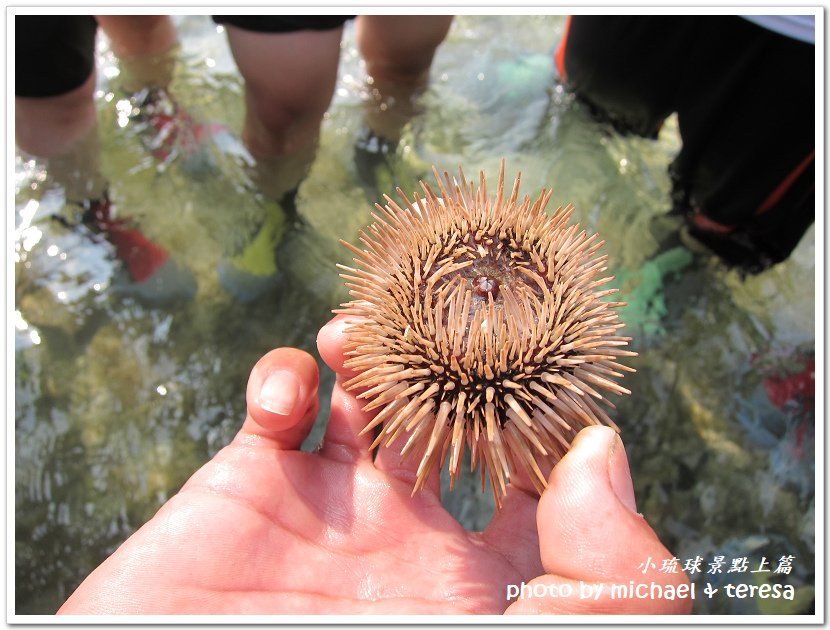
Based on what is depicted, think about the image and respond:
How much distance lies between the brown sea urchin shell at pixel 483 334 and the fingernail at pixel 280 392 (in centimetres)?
24

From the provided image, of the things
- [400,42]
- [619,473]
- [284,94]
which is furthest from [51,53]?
[619,473]

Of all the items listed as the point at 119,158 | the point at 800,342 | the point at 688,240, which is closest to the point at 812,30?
the point at 688,240

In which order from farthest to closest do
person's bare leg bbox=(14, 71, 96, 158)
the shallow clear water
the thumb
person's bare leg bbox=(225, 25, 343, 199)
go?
person's bare leg bbox=(14, 71, 96, 158) < the shallow clear water < person's bare leg bbox=(225, 25, 343, 199) < the thumb

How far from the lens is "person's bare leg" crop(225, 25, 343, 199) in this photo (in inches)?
119

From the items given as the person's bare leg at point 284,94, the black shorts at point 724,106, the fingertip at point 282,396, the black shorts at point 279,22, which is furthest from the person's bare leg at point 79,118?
the black shorts at point 724,106

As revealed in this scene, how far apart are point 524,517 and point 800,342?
8.02 feet

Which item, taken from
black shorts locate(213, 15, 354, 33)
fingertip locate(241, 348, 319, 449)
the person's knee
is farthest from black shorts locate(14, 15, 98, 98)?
fingertip locate(241, 348, 319, 449)

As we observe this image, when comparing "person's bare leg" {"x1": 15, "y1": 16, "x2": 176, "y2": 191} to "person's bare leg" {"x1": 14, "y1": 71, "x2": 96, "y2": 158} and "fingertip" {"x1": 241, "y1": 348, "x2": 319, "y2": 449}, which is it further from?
"fingertip" {"x1": 241, "y1": 348, "x2": 319, "y2": 449}

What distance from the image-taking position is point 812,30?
2512mm

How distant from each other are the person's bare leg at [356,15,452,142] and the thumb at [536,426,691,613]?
112 inches

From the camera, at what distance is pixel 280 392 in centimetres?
203

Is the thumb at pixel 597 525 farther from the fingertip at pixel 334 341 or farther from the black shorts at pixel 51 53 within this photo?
the black shorts at pixel 51 53

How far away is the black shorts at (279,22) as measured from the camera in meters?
2.87

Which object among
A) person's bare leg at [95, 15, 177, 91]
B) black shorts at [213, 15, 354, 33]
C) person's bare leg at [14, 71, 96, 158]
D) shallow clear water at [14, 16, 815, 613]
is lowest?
shallow clear water at [14, 16, 815, 613]
